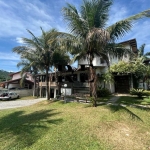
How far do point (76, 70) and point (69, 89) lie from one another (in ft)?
10.9

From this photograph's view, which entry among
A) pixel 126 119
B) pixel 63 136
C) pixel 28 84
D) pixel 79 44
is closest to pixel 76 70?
pixel 79 44

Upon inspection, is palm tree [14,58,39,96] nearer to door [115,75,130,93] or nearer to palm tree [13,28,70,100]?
palm tree [13,28,70,100]

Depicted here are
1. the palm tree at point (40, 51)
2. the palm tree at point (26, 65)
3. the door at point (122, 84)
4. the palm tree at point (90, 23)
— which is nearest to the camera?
the palm tree at point (90, 23)

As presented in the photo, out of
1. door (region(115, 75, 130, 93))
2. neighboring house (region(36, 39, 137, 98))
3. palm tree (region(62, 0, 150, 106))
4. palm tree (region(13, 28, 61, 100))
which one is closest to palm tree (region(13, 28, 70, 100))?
palm tree (region(13, 28, 61, 100))

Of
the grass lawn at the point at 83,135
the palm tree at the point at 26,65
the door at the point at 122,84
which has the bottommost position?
the grass lawn at the point at 83,135

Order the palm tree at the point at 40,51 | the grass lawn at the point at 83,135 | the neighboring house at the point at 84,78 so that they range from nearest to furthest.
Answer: the grass lawn at the point at 83,135
the palm tree at the point at 40,51
the neighboring house at the point at 84,78

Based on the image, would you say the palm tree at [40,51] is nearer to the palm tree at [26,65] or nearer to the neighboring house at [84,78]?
the palm tree at [26,65]

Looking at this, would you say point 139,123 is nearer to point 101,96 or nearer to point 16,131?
point 16,131

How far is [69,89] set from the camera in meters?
19.3

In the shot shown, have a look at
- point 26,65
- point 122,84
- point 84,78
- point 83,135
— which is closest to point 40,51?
point 84,78

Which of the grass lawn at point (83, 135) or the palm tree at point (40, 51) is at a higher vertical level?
the palm tree at point (40, 51)

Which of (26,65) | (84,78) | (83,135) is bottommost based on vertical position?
(83,135)

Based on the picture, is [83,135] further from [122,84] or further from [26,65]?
[26,65]

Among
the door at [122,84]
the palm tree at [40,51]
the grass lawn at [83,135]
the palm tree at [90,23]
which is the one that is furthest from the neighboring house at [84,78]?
the grass lawn at [83,135]
